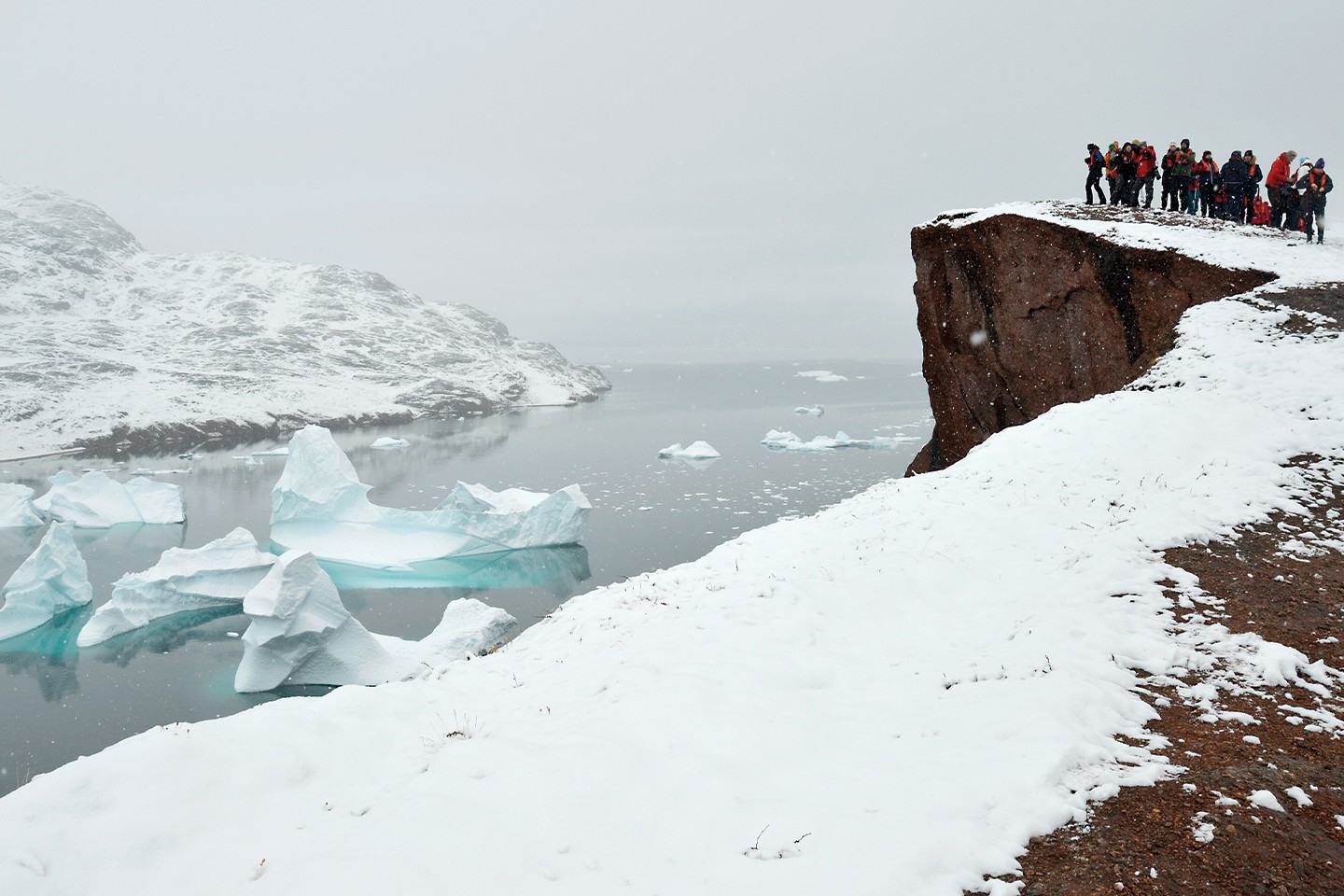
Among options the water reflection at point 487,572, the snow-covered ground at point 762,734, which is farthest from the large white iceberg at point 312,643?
the snow-covered ground at point 762,734

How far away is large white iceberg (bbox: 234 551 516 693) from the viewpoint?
18.1 metres

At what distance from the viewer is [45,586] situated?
24.0 meters

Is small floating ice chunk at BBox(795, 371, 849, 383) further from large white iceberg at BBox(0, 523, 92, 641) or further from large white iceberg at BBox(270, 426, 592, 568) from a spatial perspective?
large white iceberg at BBox(0, 523, 92, 641)

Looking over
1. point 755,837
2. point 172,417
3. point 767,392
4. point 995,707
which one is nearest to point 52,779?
point 755,837

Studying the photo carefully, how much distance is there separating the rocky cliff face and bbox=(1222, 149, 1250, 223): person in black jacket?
212 inches

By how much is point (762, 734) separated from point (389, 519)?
107ft

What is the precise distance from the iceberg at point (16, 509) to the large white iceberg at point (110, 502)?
109cm

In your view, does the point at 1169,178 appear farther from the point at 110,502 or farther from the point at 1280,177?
the point at 110,502

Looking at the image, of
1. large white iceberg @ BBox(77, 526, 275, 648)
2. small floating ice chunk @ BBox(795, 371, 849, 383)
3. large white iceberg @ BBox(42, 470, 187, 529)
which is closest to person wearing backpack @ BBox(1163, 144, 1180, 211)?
large white iceberg @ BBox(77, 526, 275, 648)

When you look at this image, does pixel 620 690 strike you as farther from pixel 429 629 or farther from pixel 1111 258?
pixel 429 629

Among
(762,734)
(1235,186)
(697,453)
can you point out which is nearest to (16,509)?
(697,453)

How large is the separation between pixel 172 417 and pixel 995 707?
94.1m

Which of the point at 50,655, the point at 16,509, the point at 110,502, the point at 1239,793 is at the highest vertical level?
the point at 1239,793

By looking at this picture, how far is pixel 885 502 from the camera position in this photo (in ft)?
36.2
